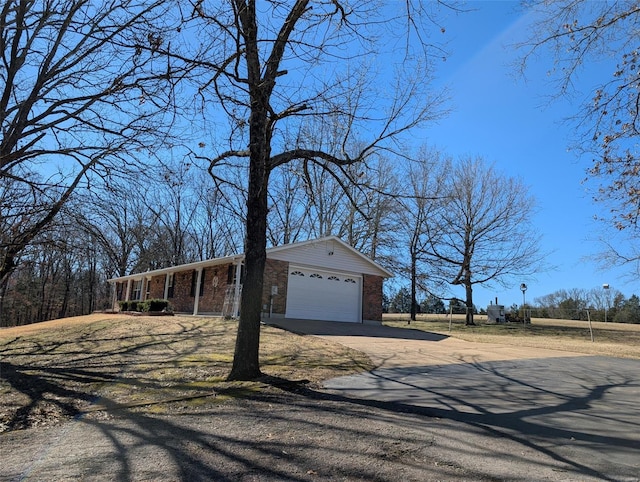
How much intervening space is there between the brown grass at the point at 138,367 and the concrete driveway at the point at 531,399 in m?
1.31

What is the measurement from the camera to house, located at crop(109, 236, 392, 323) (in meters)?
19.7

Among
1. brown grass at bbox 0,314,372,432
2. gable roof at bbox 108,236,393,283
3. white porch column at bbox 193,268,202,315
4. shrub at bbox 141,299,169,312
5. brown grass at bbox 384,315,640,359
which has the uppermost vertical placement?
gable roof at bbox 108,236,393,283

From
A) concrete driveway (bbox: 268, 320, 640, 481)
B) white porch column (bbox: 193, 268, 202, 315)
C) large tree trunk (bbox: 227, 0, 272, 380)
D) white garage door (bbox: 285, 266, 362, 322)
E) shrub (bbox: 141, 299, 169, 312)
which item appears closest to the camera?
concrete driveway (bbox: 268, 320, 640, 481)

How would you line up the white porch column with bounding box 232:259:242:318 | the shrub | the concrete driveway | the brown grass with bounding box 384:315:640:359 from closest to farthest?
the concrete driveway, the brown grass with bounding box 384:315:640:359, the white porch column with bounding box 232:259:242:318, the shrub

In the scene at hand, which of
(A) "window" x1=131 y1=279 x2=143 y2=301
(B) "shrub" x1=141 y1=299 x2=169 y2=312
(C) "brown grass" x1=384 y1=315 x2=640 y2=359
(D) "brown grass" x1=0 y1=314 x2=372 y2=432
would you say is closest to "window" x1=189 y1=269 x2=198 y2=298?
(B) "shrub" x1=141 y1=299 x2=169 y2=312

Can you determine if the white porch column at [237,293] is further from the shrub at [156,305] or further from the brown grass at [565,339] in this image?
the brown grass at [565,339]

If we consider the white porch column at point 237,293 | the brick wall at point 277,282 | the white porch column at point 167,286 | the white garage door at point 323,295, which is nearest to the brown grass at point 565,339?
the white garage door at point 323,295

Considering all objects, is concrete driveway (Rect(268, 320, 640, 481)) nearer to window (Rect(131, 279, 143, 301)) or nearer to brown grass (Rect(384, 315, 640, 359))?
brown grass (Rect(384, 315, 640, 359))

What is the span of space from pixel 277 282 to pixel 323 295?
9.00 feet

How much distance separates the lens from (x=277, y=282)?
1994cm

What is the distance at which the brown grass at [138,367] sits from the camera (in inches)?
251

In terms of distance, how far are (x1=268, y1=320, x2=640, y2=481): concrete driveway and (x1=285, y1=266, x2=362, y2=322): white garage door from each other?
8852 millimetres

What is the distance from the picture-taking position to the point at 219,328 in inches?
595

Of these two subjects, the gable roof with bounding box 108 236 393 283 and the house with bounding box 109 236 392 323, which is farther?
the gable roof with bounding box 108 236 393 283
